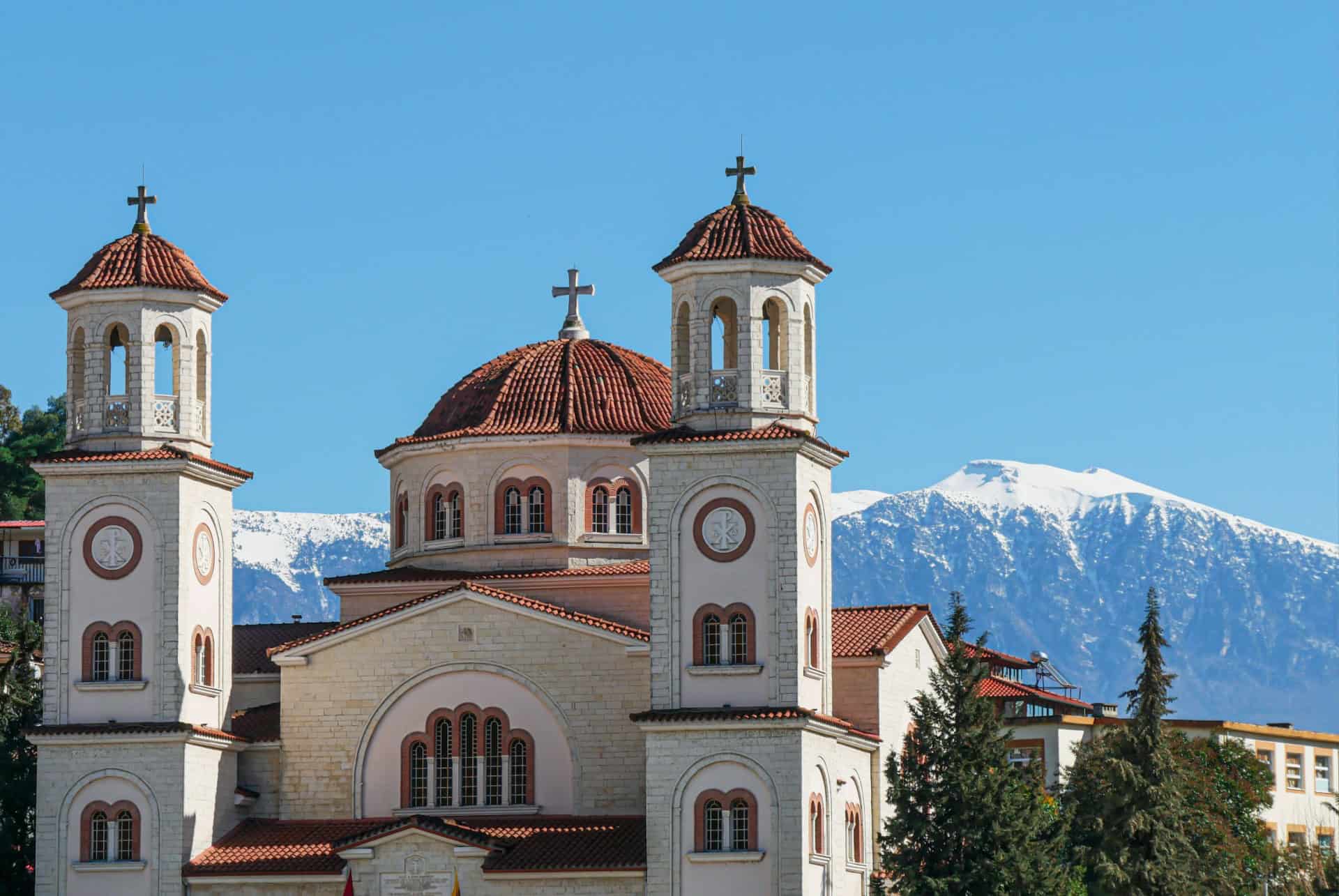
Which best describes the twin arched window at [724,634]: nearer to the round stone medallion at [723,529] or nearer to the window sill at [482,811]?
the round stone medallion at [723,529]

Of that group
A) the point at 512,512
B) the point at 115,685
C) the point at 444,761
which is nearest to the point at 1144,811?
the point at 444,761

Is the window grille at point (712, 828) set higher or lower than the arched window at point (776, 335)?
lower

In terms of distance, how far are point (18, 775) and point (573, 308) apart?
68.4 feet

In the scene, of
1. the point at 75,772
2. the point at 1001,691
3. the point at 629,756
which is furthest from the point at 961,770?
the point at 1001,691

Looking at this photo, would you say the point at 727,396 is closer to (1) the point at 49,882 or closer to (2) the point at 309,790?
(2) the point at 309,790

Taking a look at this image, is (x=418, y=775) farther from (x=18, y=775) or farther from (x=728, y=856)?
(x=18, y=775)

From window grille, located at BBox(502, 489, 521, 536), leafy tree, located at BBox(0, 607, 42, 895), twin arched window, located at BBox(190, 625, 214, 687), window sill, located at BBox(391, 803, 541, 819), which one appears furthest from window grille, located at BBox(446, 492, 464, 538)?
leafy tree, located at BBox(0, 607, 42, 895)

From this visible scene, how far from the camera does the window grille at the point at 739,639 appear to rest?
191ft

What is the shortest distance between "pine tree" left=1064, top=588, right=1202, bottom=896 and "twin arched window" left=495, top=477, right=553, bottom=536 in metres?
15.9

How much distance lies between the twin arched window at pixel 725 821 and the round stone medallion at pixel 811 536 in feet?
19.2

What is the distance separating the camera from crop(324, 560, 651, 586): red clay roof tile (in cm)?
6656

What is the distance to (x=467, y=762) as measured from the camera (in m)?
62.9

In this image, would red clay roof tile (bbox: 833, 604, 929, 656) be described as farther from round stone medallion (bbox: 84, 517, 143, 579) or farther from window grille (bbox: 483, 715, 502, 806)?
round stone medallion (bbox: 84, 517, 143, 579)

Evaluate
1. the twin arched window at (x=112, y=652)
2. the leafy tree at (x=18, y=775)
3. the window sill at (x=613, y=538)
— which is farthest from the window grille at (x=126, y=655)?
the window sill at (x=613, y=538)
